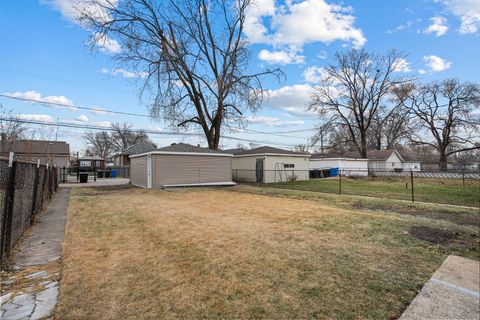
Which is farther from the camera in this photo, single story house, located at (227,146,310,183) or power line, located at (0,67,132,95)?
single story house, located at (227,146,310,183)

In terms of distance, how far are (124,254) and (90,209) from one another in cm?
549

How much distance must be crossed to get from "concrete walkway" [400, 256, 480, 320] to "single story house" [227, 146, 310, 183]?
672 inches

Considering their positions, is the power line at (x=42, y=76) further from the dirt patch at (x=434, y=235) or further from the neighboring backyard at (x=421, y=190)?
the dirt patch at (x=434, y=235)

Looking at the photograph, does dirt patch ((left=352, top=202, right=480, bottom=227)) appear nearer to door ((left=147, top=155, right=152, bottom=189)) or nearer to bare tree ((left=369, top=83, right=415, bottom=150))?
door ((left=147, top=155, right=152, bottom=189))

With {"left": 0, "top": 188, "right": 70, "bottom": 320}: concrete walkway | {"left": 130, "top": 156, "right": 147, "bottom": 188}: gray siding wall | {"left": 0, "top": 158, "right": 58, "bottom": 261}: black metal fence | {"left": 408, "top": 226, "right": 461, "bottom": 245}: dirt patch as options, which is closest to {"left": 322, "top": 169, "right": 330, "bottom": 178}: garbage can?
{"left": 130, "top": 156, "right": 147, "bottom": 188}: gray siding wall

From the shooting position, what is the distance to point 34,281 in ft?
10.8

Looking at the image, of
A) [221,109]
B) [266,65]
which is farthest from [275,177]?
[266,65]

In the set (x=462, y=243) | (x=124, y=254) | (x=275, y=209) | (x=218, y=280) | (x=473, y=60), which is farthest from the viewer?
(x=473, y=60)

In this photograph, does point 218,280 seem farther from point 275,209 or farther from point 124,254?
point 275,209

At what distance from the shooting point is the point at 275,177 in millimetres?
22500

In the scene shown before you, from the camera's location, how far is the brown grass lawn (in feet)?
8.53

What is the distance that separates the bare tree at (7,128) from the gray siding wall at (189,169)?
7.38m

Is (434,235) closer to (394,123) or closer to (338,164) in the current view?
(338,164)

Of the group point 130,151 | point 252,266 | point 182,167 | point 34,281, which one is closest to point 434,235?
point 252,266
